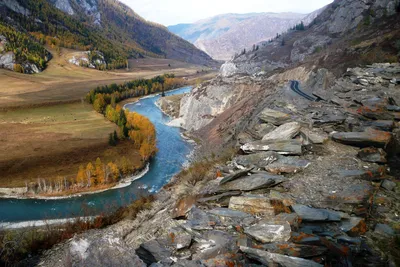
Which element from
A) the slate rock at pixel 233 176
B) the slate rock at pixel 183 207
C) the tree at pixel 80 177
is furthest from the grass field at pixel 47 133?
the slate rock at pixel 233 176

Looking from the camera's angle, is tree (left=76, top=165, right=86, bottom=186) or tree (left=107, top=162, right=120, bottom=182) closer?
tree (left=76, top=165, right=86, bottom=186)

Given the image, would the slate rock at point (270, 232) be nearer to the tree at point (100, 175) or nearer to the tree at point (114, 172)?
the tree at point (100, 175)

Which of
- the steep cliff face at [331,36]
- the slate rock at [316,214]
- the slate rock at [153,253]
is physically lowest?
the slate rock at [153,253]

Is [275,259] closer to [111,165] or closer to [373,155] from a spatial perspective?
[373,155]

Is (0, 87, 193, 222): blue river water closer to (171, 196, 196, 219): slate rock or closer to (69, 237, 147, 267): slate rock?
(69, 237, 147, 267): slate rock

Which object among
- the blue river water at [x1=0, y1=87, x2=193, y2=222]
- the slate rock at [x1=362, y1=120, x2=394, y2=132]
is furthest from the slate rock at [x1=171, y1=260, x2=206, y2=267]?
the blue river water at [x1=0, y1=87, x2=193, y2=222]

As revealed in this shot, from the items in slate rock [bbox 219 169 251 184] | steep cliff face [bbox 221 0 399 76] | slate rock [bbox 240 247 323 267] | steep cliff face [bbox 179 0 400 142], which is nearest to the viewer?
slate rock [bbox 240 247 323 267]
